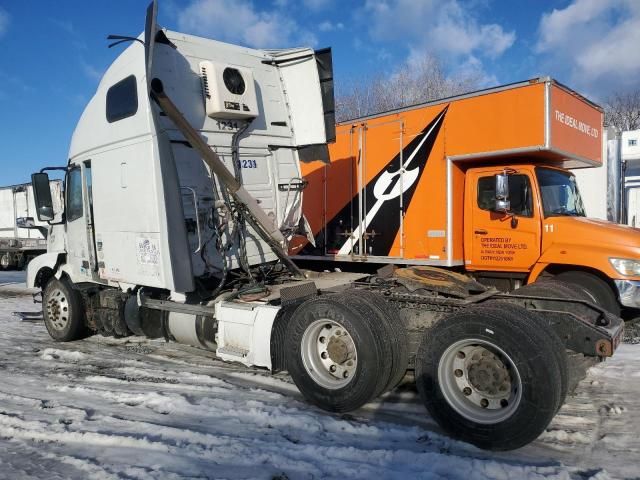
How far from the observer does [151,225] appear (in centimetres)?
594

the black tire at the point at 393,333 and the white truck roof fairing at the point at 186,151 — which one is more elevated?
the white truck roof fairing at the point at 186,151

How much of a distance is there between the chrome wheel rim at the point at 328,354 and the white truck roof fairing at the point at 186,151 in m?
1.95

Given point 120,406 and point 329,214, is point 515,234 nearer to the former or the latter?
point 329,214

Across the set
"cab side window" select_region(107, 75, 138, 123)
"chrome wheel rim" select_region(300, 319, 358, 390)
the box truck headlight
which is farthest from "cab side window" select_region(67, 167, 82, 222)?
the box truck headlight

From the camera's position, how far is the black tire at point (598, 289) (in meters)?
6.44

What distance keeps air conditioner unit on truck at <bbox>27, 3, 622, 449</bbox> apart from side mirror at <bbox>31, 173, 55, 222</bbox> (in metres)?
0.02

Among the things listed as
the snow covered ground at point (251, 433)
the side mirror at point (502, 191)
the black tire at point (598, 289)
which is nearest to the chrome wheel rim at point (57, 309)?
the snow covered ground at point (251, 433)

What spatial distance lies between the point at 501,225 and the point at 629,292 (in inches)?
69.8

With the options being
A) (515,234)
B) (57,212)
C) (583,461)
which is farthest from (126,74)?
(583,461)

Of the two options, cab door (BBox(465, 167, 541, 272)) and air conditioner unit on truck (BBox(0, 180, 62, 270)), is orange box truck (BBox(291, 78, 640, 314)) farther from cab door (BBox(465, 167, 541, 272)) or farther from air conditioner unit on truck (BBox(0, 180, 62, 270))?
air conditioner unit on truck (BBox(0, 180, 62, 270))

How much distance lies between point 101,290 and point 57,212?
5.30ft

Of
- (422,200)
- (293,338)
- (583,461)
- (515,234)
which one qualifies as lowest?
(583,461)

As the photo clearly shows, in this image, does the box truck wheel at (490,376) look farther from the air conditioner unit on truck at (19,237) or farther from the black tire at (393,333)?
the air conditioner unit on truck at (19,237)

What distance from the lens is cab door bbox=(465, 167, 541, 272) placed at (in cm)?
696
